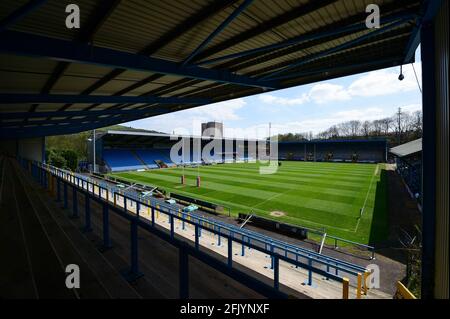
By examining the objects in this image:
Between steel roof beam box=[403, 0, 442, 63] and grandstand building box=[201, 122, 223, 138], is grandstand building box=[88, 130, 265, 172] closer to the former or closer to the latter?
steel roof beam box=[403, 0, 442, 63]

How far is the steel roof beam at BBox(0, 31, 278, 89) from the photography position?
5.02 m

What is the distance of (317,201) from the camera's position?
803 inches

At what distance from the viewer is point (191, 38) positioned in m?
6.24

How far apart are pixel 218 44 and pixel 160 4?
240 cm

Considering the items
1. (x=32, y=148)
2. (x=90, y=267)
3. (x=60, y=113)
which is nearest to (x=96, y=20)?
(x=90, y=267)

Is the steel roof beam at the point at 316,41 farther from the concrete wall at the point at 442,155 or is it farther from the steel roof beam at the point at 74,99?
the steel roof beam at the point at 74,99

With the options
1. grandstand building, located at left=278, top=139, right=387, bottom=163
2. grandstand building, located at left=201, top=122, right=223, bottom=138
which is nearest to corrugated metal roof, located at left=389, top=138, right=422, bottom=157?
grandstand building, located at left=278, top=139, right=387, bottom=163

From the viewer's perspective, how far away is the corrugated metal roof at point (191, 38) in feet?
15.9

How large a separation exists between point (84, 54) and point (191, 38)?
→ 266 cm

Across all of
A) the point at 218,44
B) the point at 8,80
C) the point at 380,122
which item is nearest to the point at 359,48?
the point at 218,44

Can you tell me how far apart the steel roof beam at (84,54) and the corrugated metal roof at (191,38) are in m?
0.04

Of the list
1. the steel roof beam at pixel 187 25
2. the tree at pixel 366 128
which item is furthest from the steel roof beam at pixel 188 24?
the tree at pixel 366 128

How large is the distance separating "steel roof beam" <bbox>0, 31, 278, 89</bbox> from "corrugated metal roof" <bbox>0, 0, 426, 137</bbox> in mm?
41
